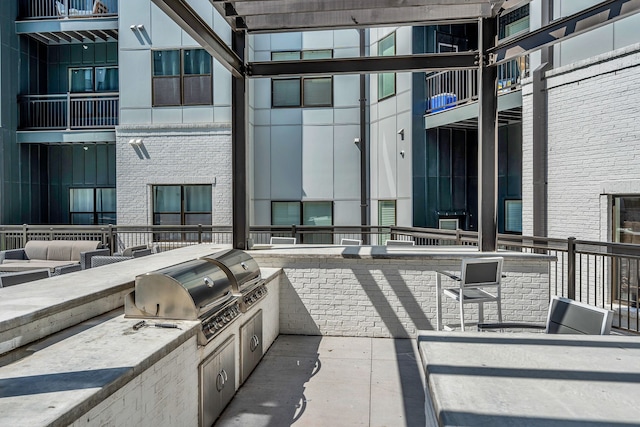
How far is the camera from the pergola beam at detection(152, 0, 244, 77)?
390 centimetres

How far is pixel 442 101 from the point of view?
413 inches

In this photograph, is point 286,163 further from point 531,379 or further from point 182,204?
point 531,379

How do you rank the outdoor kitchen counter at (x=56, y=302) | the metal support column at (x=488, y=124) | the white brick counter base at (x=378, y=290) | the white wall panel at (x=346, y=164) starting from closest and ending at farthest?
the outdoor kitchen counter at (x=56, y=302) < the white brick counter base at (x=378, y=290) < the metal support column at (x=488, y=124) < the white wall panel at (x=346, y=164)

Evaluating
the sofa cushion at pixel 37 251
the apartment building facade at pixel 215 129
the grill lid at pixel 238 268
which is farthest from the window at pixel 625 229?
the sofa cushion at pixel 37 251

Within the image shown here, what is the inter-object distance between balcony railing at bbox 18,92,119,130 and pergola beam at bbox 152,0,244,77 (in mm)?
8587

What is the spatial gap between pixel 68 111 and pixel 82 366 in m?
12.5

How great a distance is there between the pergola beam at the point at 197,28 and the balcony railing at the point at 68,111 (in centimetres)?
859

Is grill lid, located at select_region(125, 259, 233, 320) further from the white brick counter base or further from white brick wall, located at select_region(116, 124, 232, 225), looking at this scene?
white brick wall, located at select_region(116, 124, 232, 225)

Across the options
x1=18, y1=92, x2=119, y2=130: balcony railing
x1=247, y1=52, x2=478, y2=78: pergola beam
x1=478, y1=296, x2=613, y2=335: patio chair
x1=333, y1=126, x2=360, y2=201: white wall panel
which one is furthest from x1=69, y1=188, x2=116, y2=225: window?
x1=478, y1=296, x2=613, y2=335: patio chair

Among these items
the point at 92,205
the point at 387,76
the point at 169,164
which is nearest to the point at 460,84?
the point at 387,76

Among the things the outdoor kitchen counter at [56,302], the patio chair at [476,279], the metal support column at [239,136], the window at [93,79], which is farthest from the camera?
the window at [93,79]

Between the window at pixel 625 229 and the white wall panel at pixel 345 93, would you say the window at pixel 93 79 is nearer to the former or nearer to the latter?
the white wall panel at pixel 345 93

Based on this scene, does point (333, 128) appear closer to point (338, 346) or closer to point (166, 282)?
point (338, 346)

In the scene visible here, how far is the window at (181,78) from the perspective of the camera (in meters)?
11.5
